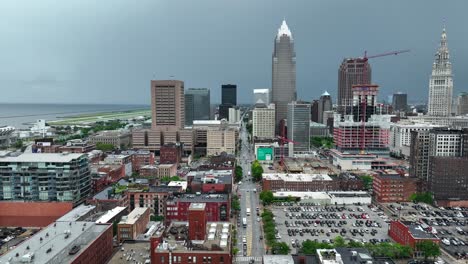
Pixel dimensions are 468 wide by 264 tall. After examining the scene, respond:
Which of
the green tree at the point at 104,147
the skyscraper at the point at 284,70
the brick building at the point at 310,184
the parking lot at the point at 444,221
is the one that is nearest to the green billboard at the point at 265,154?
the brick building at the point at 310,184

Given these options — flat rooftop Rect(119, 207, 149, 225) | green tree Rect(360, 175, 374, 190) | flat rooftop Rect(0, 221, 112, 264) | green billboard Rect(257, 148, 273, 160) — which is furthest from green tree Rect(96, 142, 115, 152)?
flat rooftop Rect(0, 221, 112, 264)

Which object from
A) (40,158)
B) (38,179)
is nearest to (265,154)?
(40,158)

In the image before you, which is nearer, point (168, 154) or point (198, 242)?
point (198, 242)

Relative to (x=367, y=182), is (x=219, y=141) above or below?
above

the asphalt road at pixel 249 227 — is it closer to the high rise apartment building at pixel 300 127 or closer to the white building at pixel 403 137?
the high rise apartment building at pixel 300 127

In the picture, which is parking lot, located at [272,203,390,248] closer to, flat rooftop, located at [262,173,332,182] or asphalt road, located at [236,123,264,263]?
asphalt road, located at [236,123,264,263]

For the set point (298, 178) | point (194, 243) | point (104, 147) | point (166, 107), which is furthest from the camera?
point (166, 107)

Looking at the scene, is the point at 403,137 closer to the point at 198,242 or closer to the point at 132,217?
the point at 132,217
